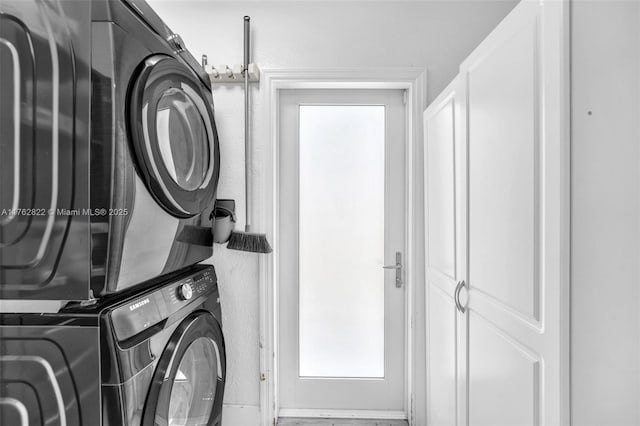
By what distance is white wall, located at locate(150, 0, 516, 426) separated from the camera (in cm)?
199

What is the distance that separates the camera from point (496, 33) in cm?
111

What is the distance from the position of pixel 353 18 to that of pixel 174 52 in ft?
3.64

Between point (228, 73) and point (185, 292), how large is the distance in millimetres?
1163

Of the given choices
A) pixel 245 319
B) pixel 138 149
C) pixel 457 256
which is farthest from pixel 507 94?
pixel 245 319

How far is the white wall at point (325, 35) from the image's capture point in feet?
6.51

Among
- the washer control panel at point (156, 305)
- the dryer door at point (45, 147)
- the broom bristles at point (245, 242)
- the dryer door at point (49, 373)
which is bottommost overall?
the dryer door at point (49, 373)

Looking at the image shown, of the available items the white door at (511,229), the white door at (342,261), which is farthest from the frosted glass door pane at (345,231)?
the white door at (511,229)

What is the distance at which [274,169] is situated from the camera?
2055 mm

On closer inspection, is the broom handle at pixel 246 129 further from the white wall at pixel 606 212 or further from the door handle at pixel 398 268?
the white wall at pixel 606 212

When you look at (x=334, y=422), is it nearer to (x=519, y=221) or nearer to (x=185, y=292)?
(x=185, y=292)

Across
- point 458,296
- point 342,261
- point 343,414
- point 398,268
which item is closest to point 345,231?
point 342,261

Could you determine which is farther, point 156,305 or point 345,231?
point 345,231

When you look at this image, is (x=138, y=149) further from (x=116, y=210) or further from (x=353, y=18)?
(x=353, y=18)

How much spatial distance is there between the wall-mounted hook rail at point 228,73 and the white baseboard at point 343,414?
187cm
